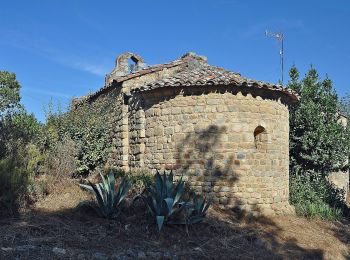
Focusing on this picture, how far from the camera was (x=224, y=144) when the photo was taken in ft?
33.1

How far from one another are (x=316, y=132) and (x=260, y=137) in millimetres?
3665

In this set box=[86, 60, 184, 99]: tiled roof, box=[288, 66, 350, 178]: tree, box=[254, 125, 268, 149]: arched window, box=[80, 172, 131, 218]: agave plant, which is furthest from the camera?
box=[288, 66, 350, 178]: tree

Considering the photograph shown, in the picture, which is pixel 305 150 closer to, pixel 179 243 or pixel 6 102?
pixel 179 243

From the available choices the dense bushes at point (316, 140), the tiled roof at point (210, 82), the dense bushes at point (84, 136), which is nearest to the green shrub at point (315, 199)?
the dense bushes at point (316, 140)

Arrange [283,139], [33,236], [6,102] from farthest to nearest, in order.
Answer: [6,102]
[283,139]
[33,236]

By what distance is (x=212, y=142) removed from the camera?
10117 mm

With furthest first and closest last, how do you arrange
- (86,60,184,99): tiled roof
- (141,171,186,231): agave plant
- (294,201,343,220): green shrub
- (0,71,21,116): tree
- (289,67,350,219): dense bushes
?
1. (0,71,21,116): tree
2. (289,67,350,219): dense bushes
3. (86,60,184,99): tiled roof
4. (294,201,343,220): green shrub
5. (141,171,186,231): agave plant

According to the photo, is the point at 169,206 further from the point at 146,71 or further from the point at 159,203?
Answer: the point at 146,71

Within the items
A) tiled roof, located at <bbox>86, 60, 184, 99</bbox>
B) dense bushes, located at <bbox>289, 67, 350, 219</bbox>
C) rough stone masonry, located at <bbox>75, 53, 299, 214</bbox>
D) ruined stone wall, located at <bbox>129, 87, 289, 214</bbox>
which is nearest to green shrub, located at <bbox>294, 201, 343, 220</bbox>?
rough stone masonry, located at <bbox>75, 53, 299, 214</bbox>

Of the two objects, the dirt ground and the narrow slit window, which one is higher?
the narrow slit window

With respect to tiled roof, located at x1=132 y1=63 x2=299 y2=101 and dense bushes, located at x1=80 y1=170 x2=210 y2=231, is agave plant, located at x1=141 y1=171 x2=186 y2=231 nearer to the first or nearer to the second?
dense bushes, located at x1=80 y1=170 x2=210 y2=231

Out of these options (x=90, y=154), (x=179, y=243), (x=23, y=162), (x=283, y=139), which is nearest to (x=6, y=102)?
(x=90, y=154)

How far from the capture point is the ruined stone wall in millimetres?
10047

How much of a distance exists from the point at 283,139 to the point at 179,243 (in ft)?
18.8
